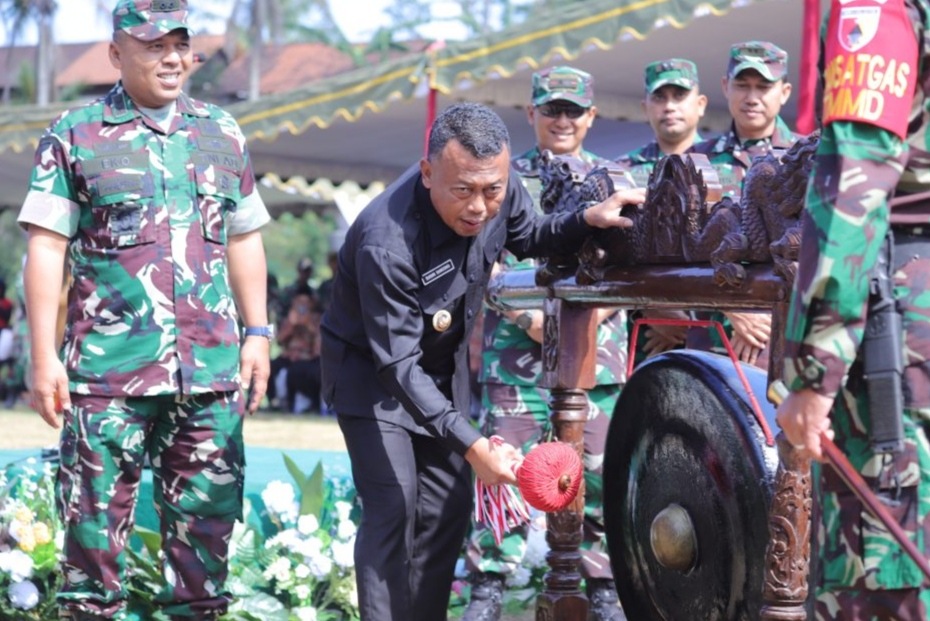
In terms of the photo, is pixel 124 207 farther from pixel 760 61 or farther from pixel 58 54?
pixel 58 54

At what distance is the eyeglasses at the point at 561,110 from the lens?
5297mm

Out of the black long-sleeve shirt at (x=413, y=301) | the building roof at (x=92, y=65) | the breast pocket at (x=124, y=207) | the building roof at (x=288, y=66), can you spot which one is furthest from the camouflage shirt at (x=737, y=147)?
the building roof at (x=288, y=66)

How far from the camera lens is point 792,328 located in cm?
258

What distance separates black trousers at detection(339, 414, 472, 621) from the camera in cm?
372

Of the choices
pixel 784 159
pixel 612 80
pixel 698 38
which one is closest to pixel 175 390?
pixel 784 159

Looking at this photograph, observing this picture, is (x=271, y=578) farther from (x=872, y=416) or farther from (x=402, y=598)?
(x=872, y=416)

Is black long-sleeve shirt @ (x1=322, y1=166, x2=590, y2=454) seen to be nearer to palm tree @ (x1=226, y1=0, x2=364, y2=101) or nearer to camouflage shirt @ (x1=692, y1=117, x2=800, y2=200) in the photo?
camouflage shirt @ (x1=692, y1=117, x2=800, y2=200)

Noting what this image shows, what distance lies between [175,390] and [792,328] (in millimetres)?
2052

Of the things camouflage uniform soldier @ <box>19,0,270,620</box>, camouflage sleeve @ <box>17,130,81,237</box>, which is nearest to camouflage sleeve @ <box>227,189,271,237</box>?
camouflage uniform soldier @ <box>19,0,270,620</box>

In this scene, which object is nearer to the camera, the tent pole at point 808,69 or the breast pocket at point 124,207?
the breast pocket at point 124,207

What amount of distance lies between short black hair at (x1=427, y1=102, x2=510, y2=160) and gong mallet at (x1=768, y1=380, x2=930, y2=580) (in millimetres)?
1271

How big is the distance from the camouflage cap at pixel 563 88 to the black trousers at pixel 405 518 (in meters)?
1.82

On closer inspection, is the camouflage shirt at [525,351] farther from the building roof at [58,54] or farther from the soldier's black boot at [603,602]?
the building roof at [58,54]

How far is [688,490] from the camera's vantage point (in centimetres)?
386
